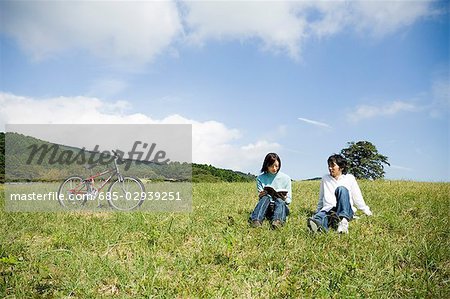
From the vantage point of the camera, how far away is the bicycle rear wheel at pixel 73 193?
10.6 meters

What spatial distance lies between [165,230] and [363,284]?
3616 mm

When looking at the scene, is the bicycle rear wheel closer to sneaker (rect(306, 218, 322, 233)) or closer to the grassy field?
the grassy field

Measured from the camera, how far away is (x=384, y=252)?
532 cm

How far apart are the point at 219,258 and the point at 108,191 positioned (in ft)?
18.6

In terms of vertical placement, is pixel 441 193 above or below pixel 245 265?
above

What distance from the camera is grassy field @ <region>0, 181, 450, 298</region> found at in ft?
13.8

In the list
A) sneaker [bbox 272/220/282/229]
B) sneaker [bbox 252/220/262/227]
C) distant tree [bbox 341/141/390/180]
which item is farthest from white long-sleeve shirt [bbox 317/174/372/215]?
distant tree [bbox 341/141/390/180]

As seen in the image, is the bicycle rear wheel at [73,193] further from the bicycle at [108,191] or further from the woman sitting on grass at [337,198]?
the woman sitting on grass at [337,198]

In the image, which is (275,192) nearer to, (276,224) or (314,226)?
(276,224)

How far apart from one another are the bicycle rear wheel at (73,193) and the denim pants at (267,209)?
5933 millimetres

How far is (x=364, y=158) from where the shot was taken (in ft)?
171

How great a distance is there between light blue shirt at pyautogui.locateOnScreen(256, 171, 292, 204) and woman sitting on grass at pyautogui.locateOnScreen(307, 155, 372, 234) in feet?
2.40

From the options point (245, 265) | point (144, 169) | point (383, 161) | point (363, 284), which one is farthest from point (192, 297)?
point (383, 161)

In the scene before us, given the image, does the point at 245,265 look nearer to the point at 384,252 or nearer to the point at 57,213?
the point at 384,252
